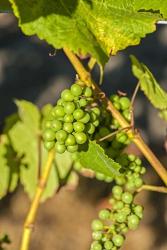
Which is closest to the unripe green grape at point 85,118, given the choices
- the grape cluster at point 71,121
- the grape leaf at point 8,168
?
the grape cluster at point 71,121

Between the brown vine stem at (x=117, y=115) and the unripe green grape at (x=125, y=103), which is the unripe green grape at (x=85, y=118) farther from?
the unripe green grape at (x=125, y=103)

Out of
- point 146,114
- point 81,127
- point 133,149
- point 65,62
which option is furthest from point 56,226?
point 81,127

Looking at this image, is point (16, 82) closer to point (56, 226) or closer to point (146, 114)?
point (146, 114)

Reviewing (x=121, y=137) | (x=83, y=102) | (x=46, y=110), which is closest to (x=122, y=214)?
(x=121, y=137)

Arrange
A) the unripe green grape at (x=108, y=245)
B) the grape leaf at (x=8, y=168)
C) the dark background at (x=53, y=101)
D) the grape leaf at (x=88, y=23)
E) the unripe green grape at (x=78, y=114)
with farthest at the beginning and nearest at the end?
the dark background at (x=53, y=101)
the grape leaf at (x=8, y=168)
the unripe green grape at (x=108, y=245)
the unripe green grape at (x=78, y=114)
the grape leaf at (x=88, y=23)

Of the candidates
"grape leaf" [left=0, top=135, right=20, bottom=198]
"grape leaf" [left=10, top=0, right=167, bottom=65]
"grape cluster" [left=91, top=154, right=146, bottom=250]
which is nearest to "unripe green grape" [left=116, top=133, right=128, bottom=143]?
"grape cluster" [left=91, top=154, right=146, bottom=250]

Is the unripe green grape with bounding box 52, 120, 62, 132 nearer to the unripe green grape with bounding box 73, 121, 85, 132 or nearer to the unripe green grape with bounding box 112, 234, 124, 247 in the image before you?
the unripe green grape with bounding box 73, 121, 85, 132
